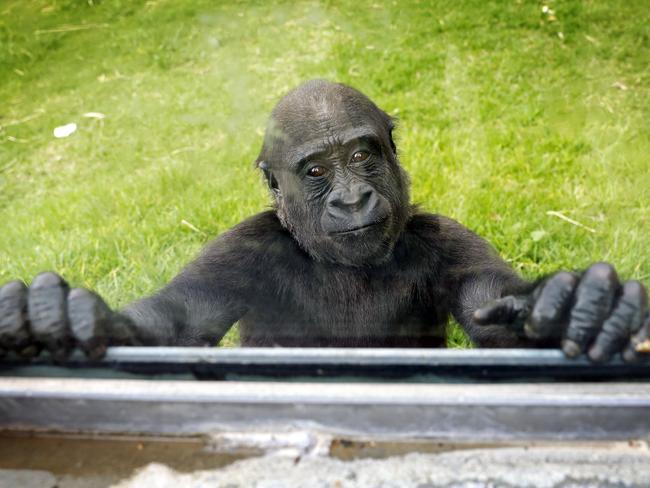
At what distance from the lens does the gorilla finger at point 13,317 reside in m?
1.78

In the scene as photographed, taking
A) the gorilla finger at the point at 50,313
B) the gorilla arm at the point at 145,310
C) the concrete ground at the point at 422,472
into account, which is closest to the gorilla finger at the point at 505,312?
the concrete ground at the point at 422,472

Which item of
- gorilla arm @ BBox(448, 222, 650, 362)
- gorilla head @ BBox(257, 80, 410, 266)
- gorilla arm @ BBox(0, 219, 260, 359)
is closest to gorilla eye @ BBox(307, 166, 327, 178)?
gorilla head @ BBox(257, 80, 410, 266)

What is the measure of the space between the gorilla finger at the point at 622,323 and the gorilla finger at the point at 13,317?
4.68 feet

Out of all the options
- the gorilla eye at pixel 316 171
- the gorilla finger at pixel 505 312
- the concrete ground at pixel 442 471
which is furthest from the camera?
the gorilla eye at pixel 316 171

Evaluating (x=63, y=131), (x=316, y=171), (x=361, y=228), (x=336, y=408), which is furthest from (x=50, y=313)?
(x=63, y=131)

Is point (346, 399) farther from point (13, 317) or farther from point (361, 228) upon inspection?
point (361, 228)

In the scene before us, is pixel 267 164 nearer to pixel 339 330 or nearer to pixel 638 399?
pixel 339 330

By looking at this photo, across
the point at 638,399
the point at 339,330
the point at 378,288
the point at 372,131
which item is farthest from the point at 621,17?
the point at 638,399

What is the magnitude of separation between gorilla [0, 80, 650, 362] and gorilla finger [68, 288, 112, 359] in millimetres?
374

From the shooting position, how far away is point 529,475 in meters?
1.39

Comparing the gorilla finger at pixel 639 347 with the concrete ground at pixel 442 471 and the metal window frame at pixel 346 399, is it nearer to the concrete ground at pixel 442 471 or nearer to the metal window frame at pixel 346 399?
the metal window frame at pixel 346 399

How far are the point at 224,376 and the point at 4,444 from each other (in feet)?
1.72

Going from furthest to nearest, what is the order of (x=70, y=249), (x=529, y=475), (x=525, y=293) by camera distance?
(x=70, y=249)
(x=525, y=293)
(x=529, y=475)

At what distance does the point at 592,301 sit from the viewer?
5.78 ft
